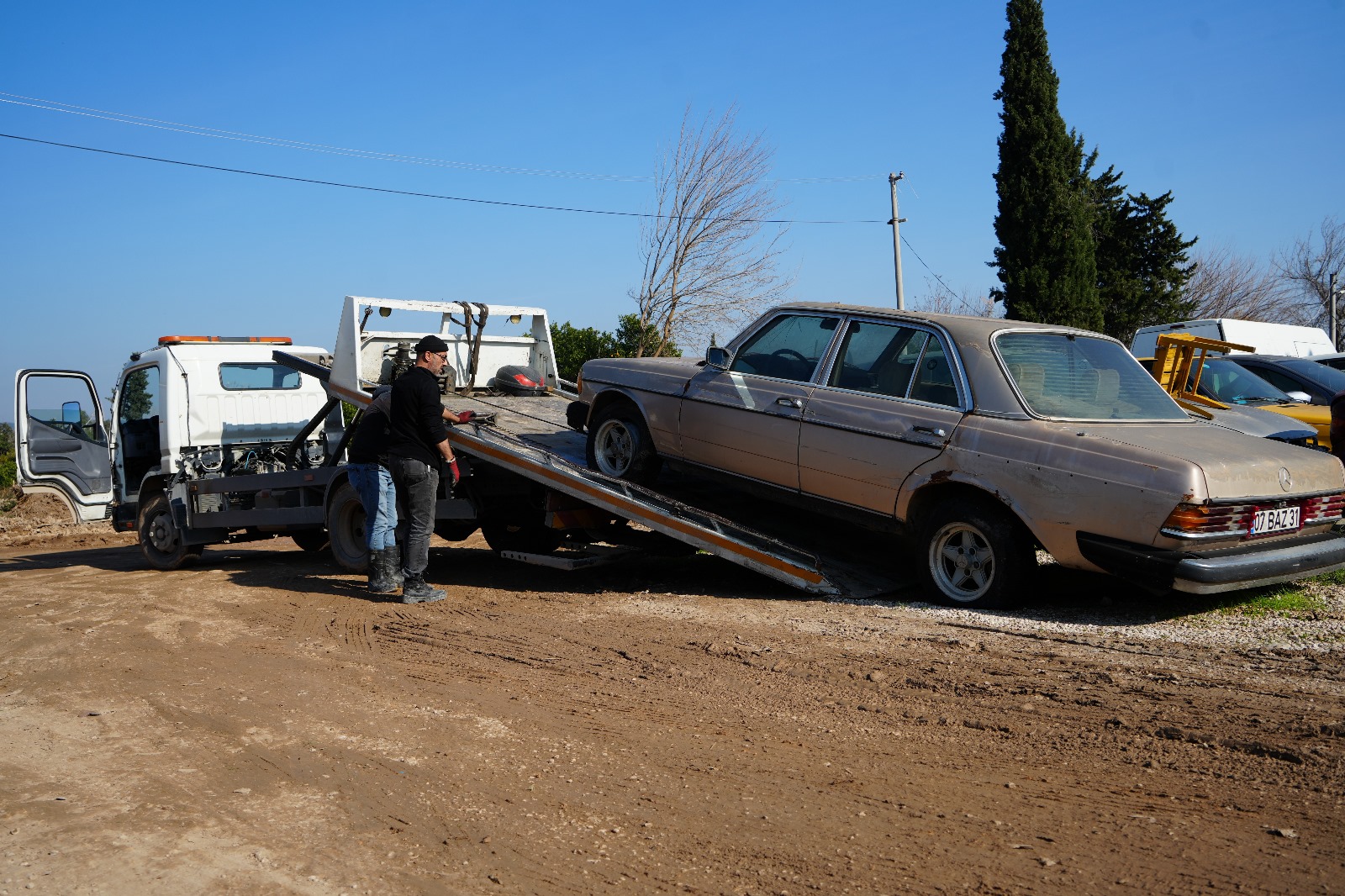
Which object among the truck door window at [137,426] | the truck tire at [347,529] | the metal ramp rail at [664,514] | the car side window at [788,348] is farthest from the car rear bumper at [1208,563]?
the truck door window at [137,426]

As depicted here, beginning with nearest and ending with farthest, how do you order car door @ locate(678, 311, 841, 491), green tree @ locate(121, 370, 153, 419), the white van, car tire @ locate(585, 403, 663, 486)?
car door @ locate(678, 311, 841, 491) → car tire @ locate(585, 403, 663, 486) → green tree @ locate(121, 370, 153, 419) → the white van

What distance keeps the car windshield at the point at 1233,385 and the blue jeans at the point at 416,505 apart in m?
8.00

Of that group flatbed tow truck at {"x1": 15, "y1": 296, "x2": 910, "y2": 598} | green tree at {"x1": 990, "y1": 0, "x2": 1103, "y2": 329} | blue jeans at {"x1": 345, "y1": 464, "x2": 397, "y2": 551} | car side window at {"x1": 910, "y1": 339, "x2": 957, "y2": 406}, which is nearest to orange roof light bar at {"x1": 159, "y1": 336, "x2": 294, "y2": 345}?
flatbed tow truck at {"x1": 15, "y1": 296, "x2": 910, "y2": 598}

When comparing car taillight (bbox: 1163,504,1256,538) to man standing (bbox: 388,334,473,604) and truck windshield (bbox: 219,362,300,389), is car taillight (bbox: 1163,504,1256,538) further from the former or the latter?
truck windshield (bbox: 219,362,300,389)

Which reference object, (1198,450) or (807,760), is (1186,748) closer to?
(807,760)

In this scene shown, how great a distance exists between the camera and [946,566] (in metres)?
6.37

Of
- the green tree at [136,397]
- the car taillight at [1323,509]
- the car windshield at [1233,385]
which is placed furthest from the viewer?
the green tree at [136,397]

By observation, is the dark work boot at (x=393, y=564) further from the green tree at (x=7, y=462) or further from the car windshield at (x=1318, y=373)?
the green tree at (x=7, y=462)

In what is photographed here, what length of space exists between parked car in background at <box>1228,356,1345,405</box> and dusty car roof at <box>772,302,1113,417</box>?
6.18m

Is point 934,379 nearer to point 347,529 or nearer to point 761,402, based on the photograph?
point 761,402

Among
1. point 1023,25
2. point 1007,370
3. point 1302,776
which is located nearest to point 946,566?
point 1007,370

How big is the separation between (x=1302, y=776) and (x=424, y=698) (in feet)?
12.0

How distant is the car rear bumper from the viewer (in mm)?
5285

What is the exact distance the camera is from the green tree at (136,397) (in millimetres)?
11156
